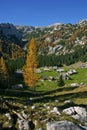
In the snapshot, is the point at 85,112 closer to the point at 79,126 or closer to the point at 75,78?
the point at 79,126

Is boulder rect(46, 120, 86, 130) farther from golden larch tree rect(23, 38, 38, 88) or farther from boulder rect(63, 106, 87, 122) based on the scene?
golden larch tree rect(23, 38, 38, 88)

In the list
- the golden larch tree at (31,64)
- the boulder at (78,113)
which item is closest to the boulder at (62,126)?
the boulder at (78,113)

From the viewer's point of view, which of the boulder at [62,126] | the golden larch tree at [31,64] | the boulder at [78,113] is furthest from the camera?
the golden larch tree at [31,64]

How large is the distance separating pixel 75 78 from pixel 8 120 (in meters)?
134

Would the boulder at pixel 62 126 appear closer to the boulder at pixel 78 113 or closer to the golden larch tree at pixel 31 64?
the boulder at pixel 78 113

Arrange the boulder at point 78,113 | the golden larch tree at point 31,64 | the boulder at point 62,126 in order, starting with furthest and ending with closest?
the golden larch tree at point 31,64, the boulder at point 78,113, the boulder at point 62,126

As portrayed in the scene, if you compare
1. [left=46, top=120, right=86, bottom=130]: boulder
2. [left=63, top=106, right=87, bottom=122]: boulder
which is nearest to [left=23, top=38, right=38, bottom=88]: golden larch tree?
[left=63, top=106, right=87, bottom=122]: boulder

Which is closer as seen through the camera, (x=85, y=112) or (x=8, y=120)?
(x=8, y=120)

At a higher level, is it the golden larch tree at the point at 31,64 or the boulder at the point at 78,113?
the golden larch tree at the point at 31,64

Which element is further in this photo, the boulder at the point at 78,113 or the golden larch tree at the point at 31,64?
the golden larch tree at the point at 31,64

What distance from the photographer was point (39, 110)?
3388cm

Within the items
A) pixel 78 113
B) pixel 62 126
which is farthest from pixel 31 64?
pixel 62 126

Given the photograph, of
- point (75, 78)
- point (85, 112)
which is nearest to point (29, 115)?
point (85, 112)

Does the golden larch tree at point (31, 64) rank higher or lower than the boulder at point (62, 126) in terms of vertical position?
higher
